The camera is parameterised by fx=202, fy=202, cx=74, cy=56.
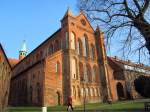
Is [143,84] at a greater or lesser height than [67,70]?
lesser

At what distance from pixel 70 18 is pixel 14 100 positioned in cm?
2668

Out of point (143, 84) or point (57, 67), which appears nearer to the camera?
point (57, 67)

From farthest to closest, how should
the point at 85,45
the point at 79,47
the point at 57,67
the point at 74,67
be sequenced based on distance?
the point at 85,45 → the point at 79,47 → the point at 74,67 → the point at 57,67

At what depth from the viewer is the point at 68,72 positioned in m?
36.8

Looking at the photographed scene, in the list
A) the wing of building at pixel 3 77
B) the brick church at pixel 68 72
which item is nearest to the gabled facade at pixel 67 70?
the brick church at pixel 68 72

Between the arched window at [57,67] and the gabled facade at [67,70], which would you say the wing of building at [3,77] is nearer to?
the gabled facade at [67,70]

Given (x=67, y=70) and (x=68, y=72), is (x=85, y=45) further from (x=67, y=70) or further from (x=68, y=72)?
(x=68, y=72)

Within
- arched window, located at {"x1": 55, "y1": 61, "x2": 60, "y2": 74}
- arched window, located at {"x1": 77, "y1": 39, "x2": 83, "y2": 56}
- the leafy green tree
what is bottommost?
the leafy green tree

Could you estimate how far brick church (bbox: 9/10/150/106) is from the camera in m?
35.7

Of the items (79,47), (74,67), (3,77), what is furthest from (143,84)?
(3,77)

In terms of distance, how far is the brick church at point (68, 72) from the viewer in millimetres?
35656

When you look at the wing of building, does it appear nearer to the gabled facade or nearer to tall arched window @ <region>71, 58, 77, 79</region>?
the gabled facade

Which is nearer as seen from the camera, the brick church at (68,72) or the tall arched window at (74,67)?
the brick church at (68,72)

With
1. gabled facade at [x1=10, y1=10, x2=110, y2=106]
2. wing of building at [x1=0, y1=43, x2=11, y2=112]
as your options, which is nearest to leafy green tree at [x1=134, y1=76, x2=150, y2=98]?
gabled facade at [x1=10, y1=10, x2=110, y2=106]
